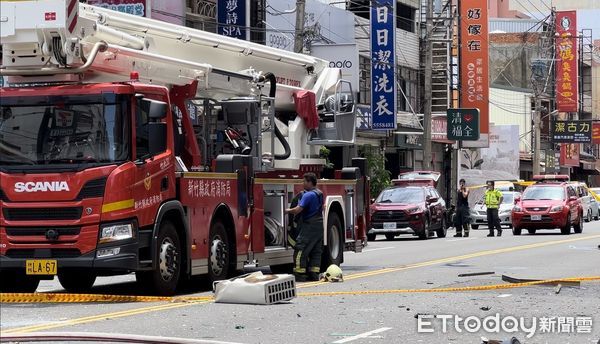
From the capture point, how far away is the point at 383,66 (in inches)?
1877

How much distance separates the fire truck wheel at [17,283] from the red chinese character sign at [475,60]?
1920 inches

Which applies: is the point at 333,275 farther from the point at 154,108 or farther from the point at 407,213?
the point at 407,213

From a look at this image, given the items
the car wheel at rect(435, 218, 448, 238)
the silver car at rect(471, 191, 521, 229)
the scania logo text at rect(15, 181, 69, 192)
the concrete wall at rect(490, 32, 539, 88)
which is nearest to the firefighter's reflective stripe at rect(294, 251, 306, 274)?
the scania logo text at rect(15, 181, 69, 192)

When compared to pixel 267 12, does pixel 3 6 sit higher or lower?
lower

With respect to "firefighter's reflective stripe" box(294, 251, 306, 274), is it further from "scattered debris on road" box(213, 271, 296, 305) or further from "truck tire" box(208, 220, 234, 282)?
"scattered debris on road" box(213, 271, 296, 305)

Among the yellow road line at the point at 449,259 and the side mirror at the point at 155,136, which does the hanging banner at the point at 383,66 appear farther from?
the side mirror at the point at 155,136

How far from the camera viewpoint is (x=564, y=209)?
134 ft

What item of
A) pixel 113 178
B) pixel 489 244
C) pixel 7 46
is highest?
pixel 7 46

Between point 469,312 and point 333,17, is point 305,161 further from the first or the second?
point 333,17

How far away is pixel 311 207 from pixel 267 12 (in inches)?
994

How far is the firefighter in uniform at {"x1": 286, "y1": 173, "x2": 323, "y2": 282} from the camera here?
19703 millimetres

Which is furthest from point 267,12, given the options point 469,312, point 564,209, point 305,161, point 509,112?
point 509,112

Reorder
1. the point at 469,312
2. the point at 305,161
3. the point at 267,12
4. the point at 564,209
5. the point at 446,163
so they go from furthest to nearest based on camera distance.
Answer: the point at 446,163 < the point at 267,12 < the point at 564,209 < the point at 305,161 < the point at 469,312

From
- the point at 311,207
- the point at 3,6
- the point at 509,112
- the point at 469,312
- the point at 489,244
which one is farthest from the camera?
the point at 509,112
